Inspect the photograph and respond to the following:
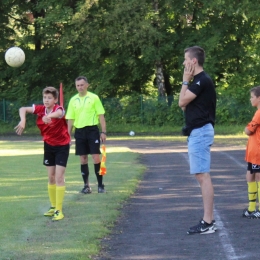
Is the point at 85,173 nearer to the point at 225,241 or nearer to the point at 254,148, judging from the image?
the point at 254,148

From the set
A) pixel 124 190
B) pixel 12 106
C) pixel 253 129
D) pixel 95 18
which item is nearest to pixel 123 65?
pixel 95 18

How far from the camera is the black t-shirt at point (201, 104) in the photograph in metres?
8.41

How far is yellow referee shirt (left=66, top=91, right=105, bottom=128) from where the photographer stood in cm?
1255

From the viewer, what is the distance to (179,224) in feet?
30.7

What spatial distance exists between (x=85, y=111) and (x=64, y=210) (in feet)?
8.37

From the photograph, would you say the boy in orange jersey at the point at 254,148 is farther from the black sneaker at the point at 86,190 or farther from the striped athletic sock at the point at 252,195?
the black sneaker at the point at 86,190

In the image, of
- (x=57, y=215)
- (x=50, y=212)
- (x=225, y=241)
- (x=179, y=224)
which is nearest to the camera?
(x=225, y=241)

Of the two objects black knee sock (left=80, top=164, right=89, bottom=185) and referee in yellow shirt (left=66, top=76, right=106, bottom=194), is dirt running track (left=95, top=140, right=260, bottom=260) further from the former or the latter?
referee in yellow shirt (left=66, top=76, right=106, bottom=194)

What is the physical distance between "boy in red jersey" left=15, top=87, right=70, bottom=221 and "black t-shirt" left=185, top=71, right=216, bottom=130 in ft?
7.12

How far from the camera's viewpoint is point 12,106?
45250 millimetres

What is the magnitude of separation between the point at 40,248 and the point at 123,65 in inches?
1490

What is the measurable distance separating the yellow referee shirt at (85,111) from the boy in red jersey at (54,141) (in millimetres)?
2404

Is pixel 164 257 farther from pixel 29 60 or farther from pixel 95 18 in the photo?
pixel 29 60

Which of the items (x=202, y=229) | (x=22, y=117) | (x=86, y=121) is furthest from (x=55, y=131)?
(x=202, y=229)
